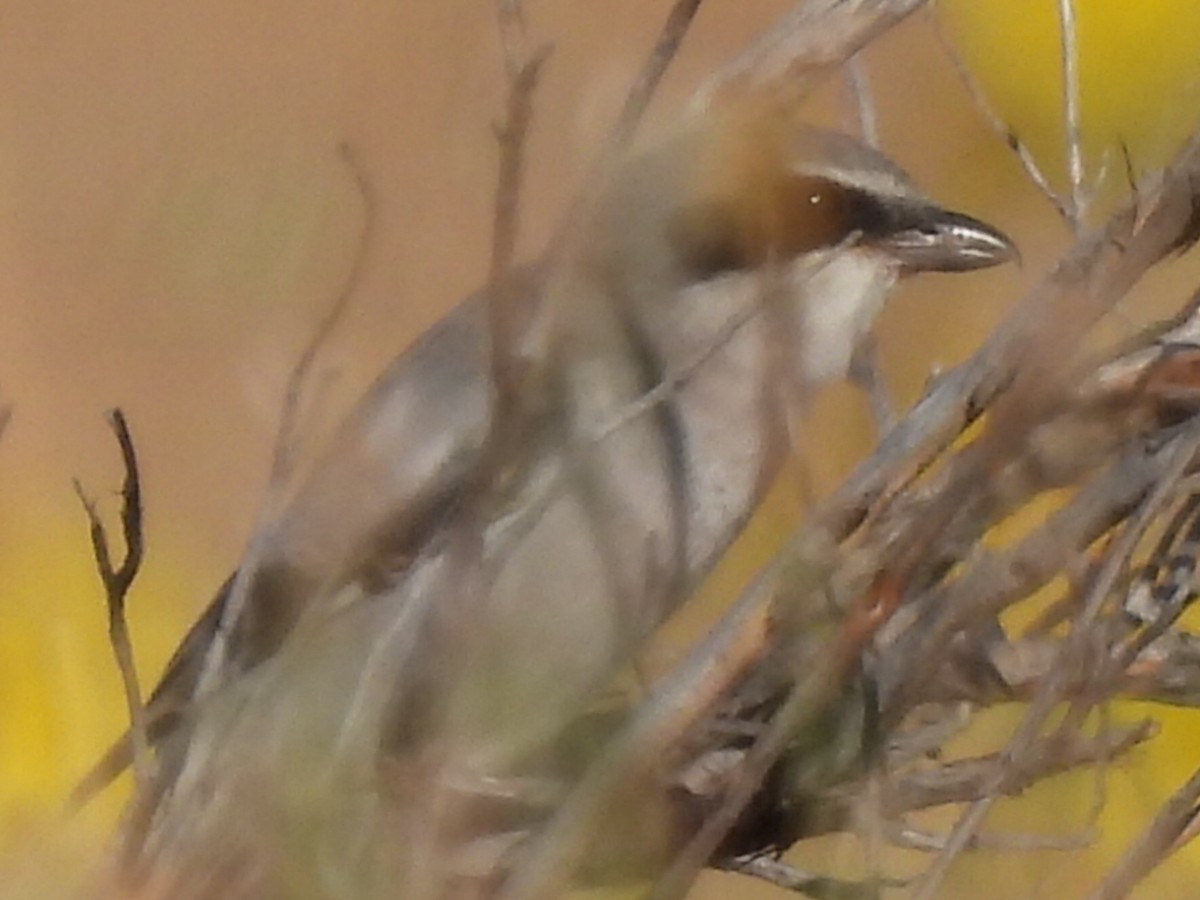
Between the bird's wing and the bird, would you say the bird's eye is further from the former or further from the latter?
the bird's wing

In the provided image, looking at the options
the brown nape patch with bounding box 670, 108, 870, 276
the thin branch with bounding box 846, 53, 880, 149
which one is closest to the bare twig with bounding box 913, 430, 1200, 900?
the brown nape patch with bounding box 670, 108, 870, 276

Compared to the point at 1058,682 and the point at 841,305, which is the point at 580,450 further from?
the point at 841,305

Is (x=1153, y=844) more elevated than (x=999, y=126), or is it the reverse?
(x=999, y=126)

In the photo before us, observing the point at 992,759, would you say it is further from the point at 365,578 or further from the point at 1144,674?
the point at 365,578

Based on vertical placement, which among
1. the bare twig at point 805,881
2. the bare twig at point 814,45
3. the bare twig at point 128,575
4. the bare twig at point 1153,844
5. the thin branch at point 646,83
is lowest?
the bare twig at point 1153,844

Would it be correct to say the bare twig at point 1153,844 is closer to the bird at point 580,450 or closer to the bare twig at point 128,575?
the bird at point 580,450

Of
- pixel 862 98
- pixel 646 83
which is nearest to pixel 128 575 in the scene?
pixel 646 83

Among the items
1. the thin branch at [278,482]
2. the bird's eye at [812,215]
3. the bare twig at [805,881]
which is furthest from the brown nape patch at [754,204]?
the bare twig at [805,881]

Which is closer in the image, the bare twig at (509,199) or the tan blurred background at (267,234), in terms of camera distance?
the bare twig at (509,199)
